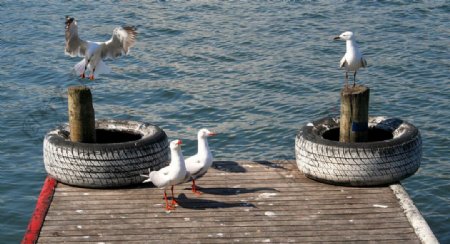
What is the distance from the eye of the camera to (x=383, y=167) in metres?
11.3

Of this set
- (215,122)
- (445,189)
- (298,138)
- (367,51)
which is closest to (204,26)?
(367,51)

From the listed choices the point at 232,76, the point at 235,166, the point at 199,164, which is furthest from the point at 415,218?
the point at 232,76

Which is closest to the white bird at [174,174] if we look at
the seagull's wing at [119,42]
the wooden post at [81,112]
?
the wooden post at [81,112]

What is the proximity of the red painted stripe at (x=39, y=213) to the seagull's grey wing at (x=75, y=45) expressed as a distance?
11.1 ft

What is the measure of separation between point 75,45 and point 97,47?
499 millimetres

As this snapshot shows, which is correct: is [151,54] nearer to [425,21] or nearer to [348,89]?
[425,21]

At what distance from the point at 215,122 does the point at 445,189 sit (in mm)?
5548

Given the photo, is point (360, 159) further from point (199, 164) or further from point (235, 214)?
point (199, 164)

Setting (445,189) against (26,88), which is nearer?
(445,189)

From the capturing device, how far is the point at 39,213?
34.7 feet

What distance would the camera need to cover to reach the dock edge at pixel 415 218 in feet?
32.0

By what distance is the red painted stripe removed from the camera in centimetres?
992

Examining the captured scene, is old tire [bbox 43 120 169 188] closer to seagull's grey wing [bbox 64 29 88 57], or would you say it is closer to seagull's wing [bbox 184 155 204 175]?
seagull's wing [bbox 184 155 204 175]

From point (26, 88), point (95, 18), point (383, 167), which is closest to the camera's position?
point (383, 167)
